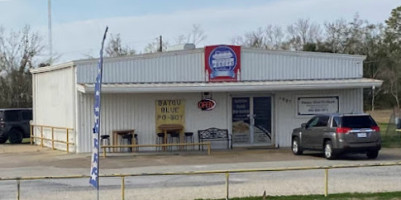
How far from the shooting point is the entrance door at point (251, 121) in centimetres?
2638

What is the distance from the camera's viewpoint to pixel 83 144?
80.4ft

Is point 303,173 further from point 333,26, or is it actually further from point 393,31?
point 393,31

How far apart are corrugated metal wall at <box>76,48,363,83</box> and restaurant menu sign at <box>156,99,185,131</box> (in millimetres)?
929

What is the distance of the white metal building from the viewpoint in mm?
24641

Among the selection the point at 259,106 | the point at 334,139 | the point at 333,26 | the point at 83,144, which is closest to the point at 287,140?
the point at 259,106

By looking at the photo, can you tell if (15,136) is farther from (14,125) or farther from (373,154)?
(373,154)

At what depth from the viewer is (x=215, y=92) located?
2595 cm

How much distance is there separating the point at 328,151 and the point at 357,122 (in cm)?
138

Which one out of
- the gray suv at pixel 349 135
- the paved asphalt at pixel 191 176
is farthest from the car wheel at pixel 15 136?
the gray suv at pixel 349 135

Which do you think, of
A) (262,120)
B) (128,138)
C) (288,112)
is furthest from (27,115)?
(288,112)

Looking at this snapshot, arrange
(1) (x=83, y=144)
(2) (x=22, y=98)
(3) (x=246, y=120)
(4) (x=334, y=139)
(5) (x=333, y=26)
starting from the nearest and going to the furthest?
(4) (x=334, y=139), (1) (x=83, y=144), (3) (x=246, y=120), (2) (x=22, y=98), (5) (x=333, y=26)

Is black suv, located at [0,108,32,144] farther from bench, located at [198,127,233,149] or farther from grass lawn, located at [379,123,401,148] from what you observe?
grass lawn, located at [379,123,401,148]

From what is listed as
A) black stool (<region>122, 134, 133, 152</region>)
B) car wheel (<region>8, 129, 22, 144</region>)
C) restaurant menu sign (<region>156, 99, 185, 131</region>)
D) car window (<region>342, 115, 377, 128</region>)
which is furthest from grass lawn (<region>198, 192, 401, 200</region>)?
car wheel (<region>8, 129, 22, 144</region>)

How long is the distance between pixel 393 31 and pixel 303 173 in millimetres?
59214
